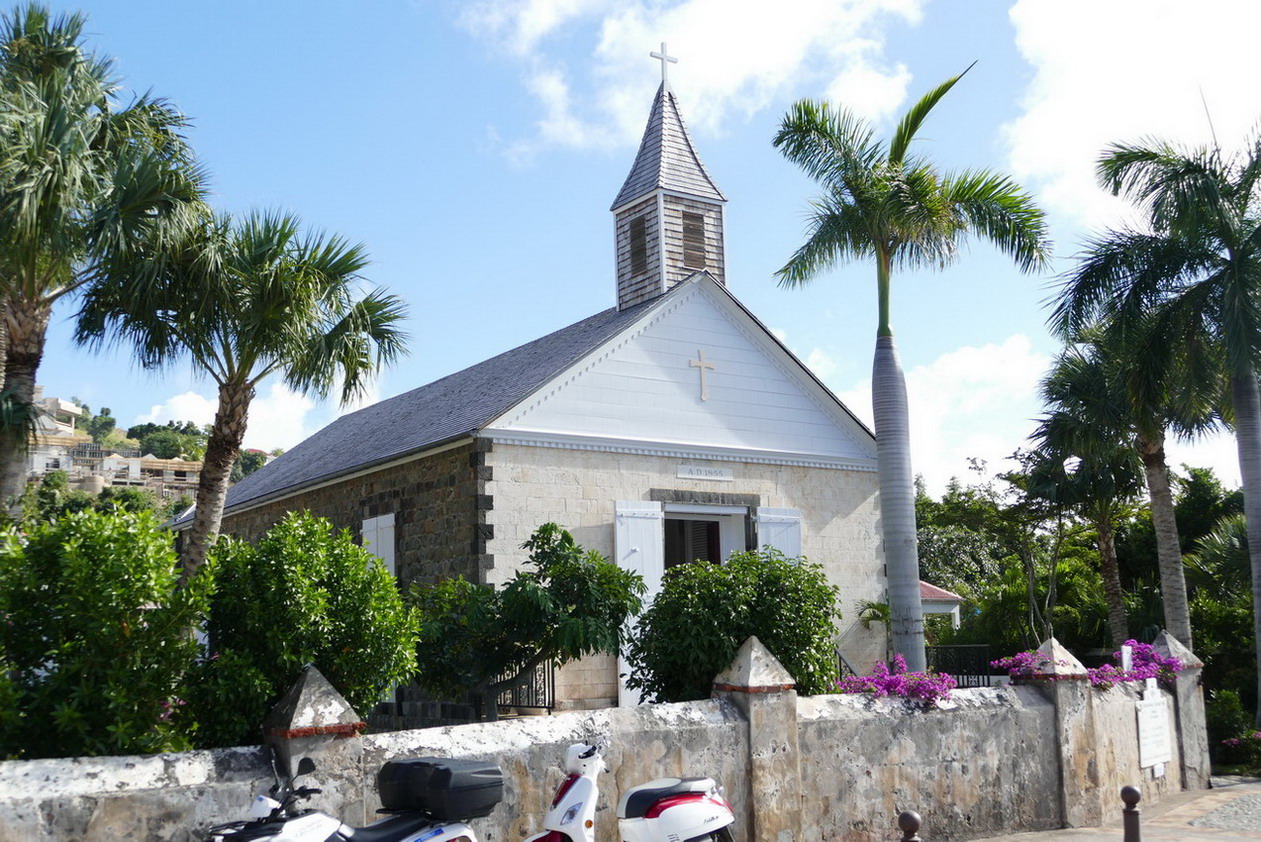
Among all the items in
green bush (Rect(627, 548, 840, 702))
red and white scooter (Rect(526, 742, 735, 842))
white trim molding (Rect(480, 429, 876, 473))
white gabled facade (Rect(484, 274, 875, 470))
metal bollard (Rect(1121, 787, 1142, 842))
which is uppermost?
white gabled facade (Rect(484, 274, 875, 470))

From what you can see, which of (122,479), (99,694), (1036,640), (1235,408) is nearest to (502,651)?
(99,694)

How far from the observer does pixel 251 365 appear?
12641 millimetres

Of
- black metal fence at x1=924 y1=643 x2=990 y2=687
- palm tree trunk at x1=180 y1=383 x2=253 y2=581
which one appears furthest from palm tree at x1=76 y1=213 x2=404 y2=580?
black metal fence at x1=924 y1=643 x2=990 y2=687

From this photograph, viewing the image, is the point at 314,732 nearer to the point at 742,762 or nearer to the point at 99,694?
the point at 99,694

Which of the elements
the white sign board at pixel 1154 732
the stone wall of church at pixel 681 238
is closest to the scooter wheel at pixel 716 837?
the white sign board at pixel 1154 732

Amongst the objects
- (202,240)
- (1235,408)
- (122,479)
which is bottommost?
(1235,408)

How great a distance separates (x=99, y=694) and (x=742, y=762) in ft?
14.6

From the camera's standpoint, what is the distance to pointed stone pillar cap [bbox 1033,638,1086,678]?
1070 centimetres

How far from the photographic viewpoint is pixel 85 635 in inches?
245

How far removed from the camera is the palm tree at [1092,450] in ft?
65.6

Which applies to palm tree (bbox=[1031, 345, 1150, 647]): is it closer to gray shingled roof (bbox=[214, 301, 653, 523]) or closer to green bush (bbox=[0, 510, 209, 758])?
gray shingled roof (bbox=[214, 301, 653, 523])

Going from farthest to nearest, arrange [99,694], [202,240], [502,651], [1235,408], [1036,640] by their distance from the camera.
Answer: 1. [1036,640]
2. [1235,408]
3. [202,240]
4. [502,651]
5. [99,694]

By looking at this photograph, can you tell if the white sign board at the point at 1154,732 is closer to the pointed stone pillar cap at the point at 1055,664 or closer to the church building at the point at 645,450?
the pointed stone pillar cap at the point at 1055,664

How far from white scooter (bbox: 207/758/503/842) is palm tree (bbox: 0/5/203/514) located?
Result: 711 cm
